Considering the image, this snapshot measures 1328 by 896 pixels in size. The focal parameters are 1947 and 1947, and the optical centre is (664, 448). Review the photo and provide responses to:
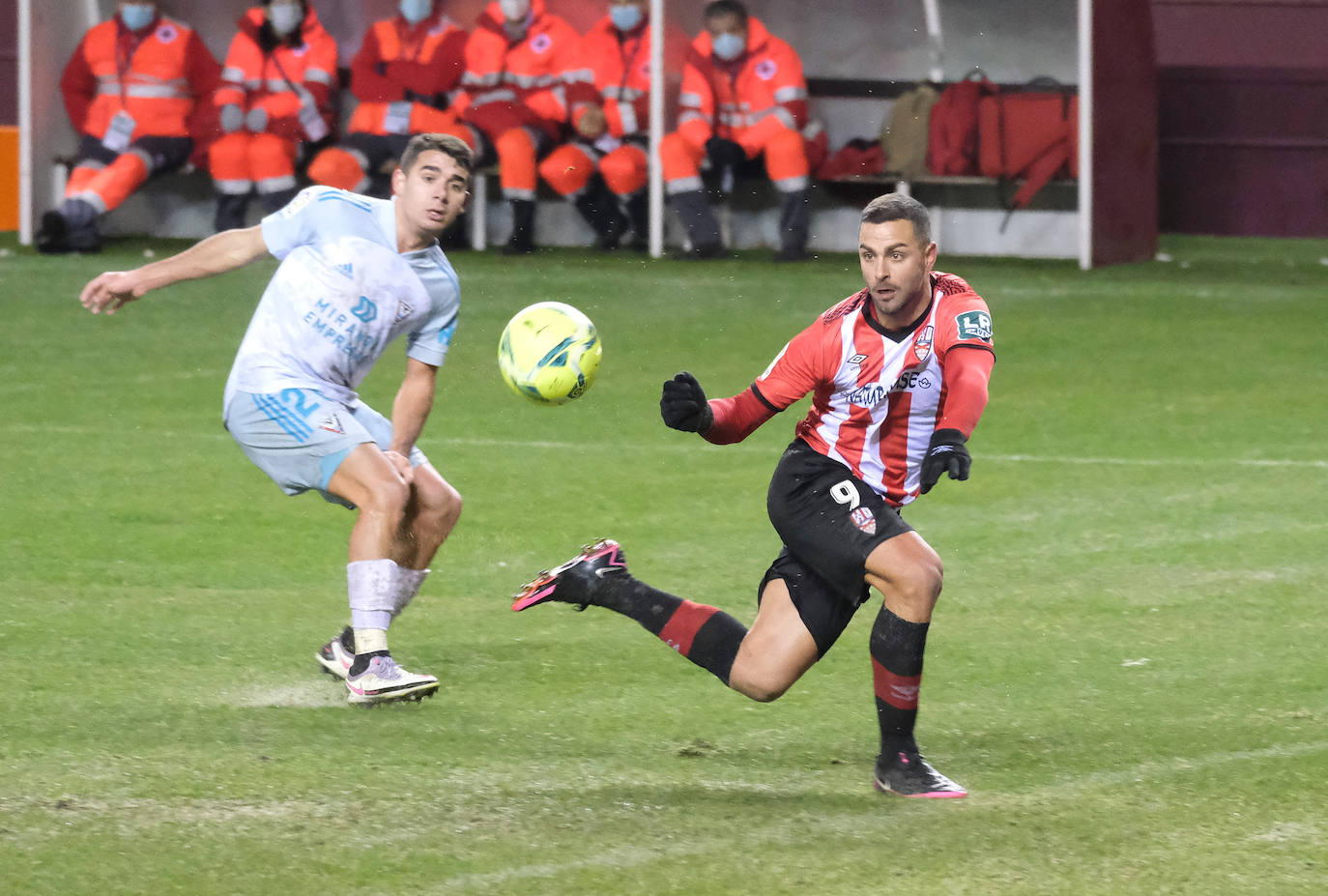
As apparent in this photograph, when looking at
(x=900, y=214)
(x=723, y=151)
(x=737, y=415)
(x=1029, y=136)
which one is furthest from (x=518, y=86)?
(x=900, y=214)

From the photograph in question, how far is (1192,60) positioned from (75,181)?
1105cm

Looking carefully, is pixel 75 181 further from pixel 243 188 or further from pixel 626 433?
pixel 626 433

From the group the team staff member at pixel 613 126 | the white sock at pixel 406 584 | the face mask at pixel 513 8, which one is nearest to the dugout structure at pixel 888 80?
the team staff member at pixel 613 126

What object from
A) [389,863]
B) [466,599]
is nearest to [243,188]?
[466,599]

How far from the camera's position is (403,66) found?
17.1m

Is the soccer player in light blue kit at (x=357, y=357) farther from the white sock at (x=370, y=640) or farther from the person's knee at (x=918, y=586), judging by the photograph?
the person's knee at (x=918, y=586)

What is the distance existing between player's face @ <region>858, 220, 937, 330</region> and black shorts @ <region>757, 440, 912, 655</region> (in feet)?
1.56

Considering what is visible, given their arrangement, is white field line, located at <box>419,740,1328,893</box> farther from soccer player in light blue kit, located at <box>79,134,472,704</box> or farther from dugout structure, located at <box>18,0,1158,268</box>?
dugout structure, located at <box>18,0,1158,268</box>

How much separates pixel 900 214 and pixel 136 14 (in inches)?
543

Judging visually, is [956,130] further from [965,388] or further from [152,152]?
[965,388]

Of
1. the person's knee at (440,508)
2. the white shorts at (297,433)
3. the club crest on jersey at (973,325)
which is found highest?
the club crest on jersey at (973,325)

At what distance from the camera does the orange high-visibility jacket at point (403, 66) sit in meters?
17.1

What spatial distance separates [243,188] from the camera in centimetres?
1709

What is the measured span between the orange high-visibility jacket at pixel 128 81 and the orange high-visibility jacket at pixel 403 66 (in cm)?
156
